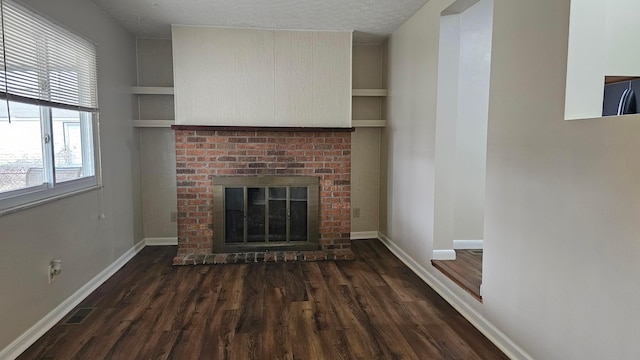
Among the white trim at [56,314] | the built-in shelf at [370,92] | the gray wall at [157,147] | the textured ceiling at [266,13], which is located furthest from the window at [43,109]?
the built-in shelf at [370,92]

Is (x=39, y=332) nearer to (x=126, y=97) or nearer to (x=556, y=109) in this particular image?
(x=126, y=97)

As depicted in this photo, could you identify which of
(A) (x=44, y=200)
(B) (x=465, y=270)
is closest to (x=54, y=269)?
(A) (x=44, y=200)

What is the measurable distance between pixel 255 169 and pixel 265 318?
1878 mm

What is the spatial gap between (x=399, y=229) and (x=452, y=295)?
1.36m

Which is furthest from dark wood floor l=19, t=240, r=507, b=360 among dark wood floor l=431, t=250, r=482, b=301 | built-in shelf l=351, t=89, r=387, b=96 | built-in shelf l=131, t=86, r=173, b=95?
built-in shelf l=351, t=89, r=387, b=96

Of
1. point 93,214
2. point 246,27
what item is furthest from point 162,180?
point 246,27

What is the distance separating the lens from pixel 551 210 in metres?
2.04

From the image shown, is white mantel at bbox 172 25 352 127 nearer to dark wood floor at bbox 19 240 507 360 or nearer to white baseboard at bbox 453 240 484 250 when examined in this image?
dark wood floor at bbox 19 240 507 360

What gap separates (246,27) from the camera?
13.7 feet

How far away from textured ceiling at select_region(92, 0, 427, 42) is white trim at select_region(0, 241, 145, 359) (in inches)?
94.6

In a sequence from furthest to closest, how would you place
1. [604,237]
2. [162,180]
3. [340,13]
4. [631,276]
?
[162,180] < [340,13] < [604,237] < [631,276]

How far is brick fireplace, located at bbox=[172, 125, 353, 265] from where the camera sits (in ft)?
13.9

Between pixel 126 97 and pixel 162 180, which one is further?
pixel 162 180

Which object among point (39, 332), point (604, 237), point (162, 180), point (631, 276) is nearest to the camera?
point (631, 276)
